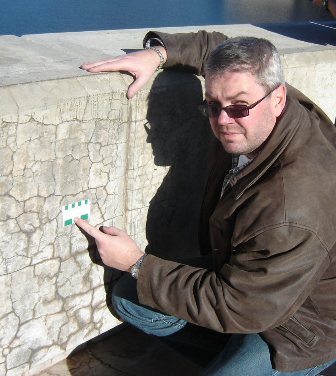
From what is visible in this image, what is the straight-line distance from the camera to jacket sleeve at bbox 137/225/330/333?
4.95ft

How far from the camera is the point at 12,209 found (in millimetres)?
1729

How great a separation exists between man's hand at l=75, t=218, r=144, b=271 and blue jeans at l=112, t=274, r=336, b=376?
252mm

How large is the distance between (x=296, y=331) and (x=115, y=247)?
620mm

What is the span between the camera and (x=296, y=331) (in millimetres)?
1727

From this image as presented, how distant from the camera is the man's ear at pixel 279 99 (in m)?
1.61

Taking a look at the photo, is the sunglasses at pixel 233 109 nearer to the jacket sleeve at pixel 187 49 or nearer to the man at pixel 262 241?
the man at pixel 262 241

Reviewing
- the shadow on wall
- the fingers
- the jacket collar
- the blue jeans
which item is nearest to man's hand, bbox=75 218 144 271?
the fingers

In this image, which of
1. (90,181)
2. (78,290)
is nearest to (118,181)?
(90,181)

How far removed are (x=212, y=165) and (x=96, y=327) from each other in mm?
764

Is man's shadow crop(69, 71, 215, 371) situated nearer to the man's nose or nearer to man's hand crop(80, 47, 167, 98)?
man's hand crop(80, 47, 167, 98)

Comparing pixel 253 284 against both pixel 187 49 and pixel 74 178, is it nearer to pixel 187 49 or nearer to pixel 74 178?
pixel 74 178

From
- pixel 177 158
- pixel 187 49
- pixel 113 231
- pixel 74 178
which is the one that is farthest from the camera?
pixel 177 158

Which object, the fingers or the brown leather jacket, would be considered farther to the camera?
the fingers

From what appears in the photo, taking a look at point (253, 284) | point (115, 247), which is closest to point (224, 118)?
point (253, 284)
